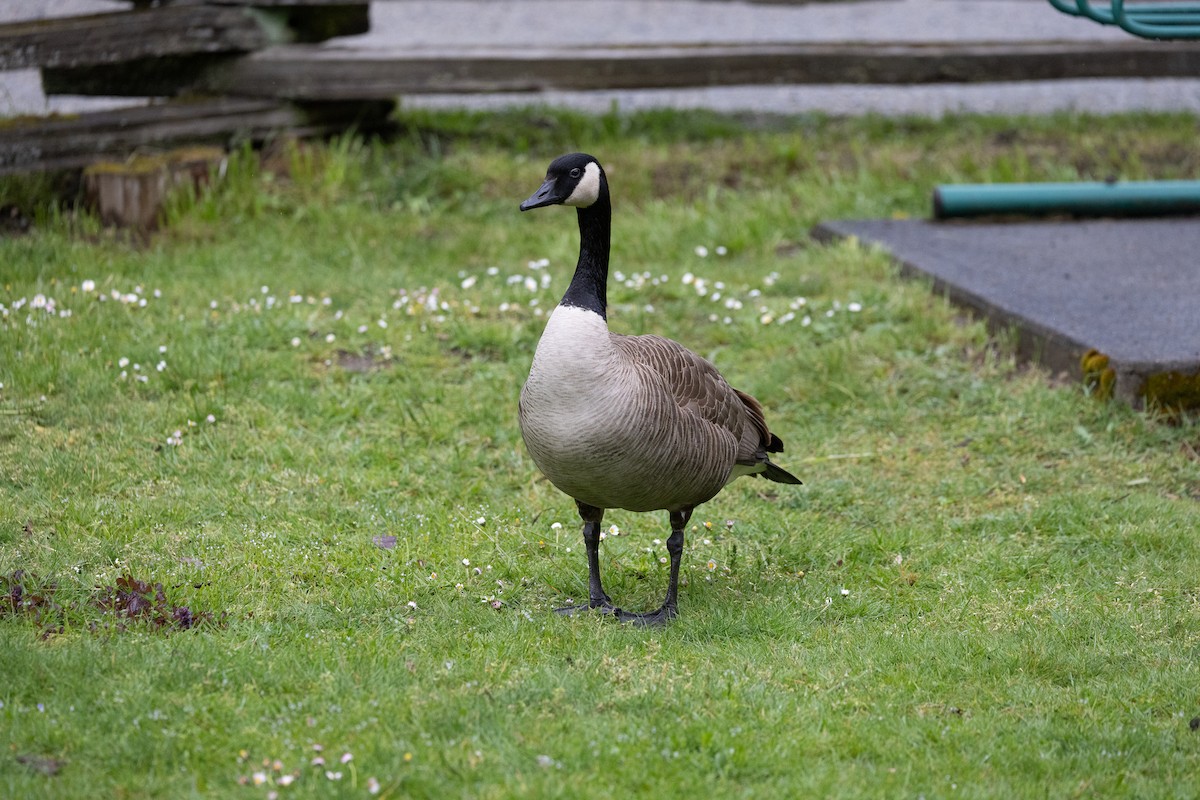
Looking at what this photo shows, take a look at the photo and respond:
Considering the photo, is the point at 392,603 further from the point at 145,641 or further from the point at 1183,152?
the point at 1183,152

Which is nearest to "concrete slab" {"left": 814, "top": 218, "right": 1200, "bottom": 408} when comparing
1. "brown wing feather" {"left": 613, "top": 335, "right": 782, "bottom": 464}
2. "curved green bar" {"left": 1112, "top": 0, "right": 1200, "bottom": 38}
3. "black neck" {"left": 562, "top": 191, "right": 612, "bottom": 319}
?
"curved green bar" {"left": 1112, "top": 0, "right": 1200, "bottom": 38}

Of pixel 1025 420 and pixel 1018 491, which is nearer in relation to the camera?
pixel 1018 491

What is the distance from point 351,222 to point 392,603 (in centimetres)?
469

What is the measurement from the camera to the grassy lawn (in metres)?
3.27

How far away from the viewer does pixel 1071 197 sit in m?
8.39

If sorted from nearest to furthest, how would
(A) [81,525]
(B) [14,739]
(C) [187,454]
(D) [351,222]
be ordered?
(B) [14,739] → (A) [81,525] → (C) [187,454] → (D) [351,222]

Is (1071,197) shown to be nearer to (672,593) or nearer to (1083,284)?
(1083,284)

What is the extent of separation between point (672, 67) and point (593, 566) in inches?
229

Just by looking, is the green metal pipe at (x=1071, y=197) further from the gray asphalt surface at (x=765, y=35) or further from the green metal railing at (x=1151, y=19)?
the gray asphalt surface at (x=765, y=35)

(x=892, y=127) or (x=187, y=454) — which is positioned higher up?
(x=892, y=127)

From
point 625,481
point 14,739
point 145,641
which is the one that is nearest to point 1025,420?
point 625,481

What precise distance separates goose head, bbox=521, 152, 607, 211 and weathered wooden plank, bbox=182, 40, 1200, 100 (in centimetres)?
527

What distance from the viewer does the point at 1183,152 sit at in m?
9.55

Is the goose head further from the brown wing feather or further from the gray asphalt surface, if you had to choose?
the gray asphalt surface
